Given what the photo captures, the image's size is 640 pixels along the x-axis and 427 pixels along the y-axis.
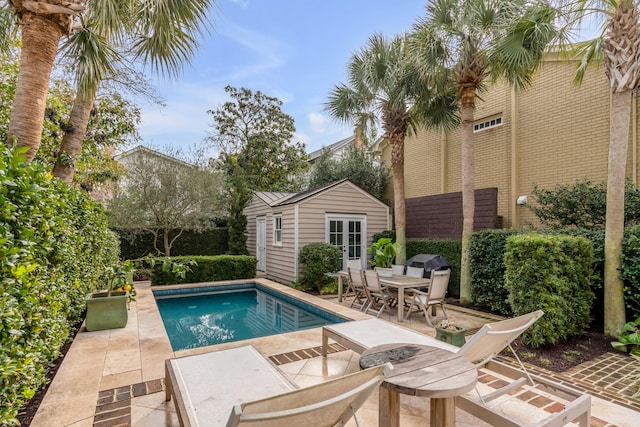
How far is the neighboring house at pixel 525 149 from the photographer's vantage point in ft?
25.2

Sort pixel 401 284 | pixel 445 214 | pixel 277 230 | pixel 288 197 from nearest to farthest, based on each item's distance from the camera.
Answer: pixel 401 284
pixel 445 214
pixel 277 230
pixel 288 197

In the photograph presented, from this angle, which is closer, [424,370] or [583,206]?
[424,370]

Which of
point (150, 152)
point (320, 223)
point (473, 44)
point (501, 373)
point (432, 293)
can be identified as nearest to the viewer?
point (501, 373)

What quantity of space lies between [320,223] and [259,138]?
1127cm

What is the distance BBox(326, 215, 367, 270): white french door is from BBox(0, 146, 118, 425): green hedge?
305 inches

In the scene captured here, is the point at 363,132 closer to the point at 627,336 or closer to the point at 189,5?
the point at 189,5

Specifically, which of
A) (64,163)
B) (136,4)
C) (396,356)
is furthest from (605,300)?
(64,163)

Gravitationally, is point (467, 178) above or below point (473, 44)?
below

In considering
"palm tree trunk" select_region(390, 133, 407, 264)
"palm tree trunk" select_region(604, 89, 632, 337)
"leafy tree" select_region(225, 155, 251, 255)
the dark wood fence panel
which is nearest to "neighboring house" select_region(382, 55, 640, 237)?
the dark wood fence panel

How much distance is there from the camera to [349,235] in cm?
1133

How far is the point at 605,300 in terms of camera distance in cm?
498

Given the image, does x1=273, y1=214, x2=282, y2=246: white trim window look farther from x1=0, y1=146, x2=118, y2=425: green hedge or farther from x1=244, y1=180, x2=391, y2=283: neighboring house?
x1=0, y1=146, x2=118, y2=425: green hedge

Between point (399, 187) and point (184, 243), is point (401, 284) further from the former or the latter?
point (184, 243)

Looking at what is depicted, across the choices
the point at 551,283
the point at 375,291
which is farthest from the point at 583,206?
the point at 375,291
